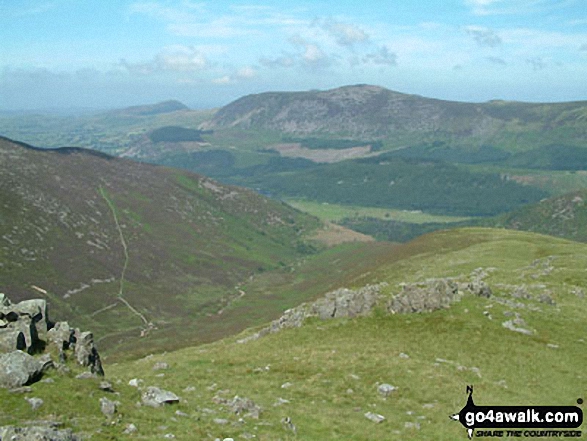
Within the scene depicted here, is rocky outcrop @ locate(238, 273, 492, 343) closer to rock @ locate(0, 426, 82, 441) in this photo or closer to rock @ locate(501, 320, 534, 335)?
rock @ locate(501, 320, 534, 335)

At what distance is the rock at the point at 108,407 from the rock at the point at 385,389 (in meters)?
17.8

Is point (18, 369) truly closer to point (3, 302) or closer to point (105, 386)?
point (105, 386)

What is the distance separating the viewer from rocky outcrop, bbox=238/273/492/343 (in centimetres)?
5212

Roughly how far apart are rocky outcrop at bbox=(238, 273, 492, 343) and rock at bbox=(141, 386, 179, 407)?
26921 mm

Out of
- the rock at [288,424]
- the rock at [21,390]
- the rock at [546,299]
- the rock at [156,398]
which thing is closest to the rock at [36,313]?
the rock at [21,390]

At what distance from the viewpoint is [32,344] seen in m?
31.1

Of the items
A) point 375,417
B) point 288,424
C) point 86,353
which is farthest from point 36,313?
point 375,417

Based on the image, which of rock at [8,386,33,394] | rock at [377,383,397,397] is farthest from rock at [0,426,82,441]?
rock at [377,383,397,397]

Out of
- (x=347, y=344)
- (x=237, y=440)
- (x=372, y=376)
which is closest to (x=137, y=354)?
(x=347, y=344)

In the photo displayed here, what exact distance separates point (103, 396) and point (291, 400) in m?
12.1

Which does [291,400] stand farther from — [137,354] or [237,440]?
[137,354]

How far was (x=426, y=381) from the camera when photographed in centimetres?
3609

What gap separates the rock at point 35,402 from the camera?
2449 centimetres

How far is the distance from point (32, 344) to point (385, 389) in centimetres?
2320
